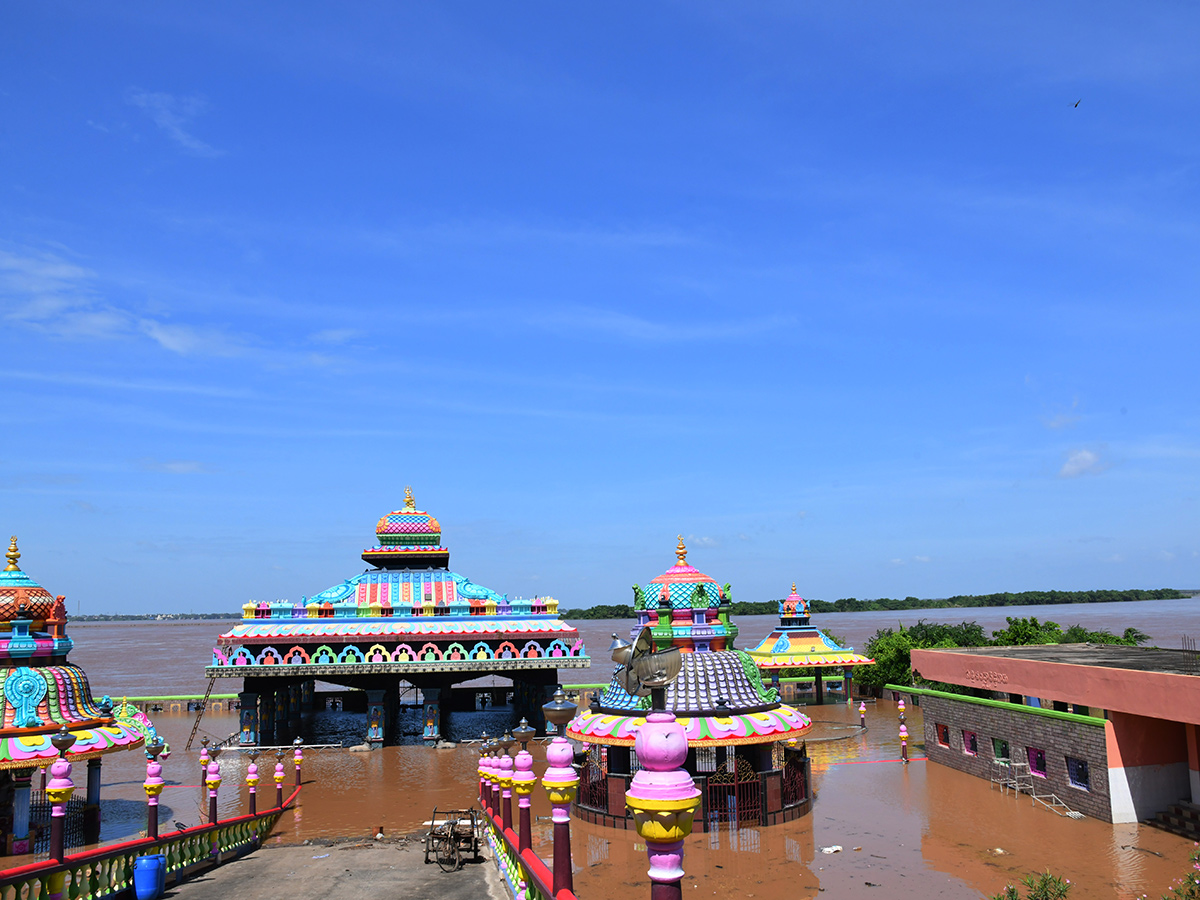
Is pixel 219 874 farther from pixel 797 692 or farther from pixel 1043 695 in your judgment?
pixel 797 692

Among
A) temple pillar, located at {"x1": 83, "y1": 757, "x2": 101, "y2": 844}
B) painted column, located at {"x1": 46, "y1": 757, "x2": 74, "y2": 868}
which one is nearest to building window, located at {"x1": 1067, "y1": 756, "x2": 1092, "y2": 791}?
painted column, located at {"x1": 46, "y1": 757, "x2": 74, "y2": 868}

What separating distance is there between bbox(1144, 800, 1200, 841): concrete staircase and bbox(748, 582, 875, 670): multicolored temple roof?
875 inches

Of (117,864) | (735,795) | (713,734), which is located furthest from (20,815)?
(735,795)

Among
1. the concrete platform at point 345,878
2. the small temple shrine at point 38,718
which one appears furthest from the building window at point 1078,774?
the small temple shrine at point 38,718

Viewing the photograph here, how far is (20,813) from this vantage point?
62.1ft

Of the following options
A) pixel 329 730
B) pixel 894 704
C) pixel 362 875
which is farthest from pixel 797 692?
pixel 362 875

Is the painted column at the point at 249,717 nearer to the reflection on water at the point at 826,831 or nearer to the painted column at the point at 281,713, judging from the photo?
the painted column at the point at 281,713

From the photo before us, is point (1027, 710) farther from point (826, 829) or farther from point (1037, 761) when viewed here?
point (826, 829)

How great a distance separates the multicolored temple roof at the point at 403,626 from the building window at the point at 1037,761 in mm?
15925

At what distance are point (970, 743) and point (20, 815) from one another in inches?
926

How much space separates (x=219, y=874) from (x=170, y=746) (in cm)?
2268

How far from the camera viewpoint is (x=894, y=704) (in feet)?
146

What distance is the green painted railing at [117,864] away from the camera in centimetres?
1230

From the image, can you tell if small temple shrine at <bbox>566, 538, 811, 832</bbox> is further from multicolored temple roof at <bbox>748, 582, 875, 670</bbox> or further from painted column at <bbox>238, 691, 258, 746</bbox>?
multicolored temple roof at <bbox>748, 582, 875, 670</bbox>
